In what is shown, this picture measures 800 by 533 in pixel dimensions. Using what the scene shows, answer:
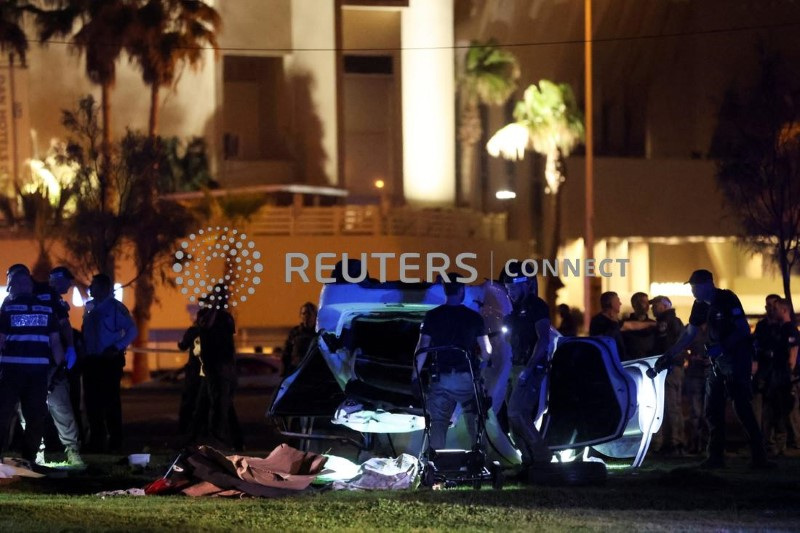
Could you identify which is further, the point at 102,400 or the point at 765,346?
the point at 102,400

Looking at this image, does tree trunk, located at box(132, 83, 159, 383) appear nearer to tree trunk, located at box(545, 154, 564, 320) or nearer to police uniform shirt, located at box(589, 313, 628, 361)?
tree trunk, located at box(545, 154, 564, 320)

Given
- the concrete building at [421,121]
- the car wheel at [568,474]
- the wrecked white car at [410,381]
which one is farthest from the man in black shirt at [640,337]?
the concrete building at [421,121]

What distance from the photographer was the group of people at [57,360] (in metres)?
12.2

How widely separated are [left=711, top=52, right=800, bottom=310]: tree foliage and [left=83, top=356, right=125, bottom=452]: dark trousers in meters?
15.4

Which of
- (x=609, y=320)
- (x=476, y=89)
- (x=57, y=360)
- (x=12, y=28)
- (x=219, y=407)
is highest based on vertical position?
(x=12, y=28)

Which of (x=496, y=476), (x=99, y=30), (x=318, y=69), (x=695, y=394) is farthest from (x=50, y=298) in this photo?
(x=318, y=69)

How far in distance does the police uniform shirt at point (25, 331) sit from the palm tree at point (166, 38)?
23.4 metres

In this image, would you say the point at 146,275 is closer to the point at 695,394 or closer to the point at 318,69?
the point at 318,69

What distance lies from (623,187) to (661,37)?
25.0 ft

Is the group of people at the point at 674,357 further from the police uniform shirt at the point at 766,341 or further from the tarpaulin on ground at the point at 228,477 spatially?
the tarpaulin on ground at the point at 228,477

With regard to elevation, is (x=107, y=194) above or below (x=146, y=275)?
above

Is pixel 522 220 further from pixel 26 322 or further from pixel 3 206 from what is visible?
pixel 26 322

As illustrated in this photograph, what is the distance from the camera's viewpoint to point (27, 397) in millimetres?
12227

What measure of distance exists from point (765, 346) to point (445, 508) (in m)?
6.43
